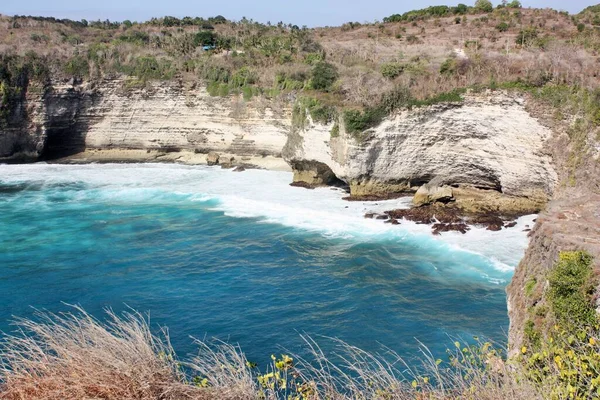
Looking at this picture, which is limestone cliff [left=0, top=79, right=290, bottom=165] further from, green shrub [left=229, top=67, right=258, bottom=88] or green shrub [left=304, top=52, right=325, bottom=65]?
green shrub [left=304, top=52, right=325, bottom=65]

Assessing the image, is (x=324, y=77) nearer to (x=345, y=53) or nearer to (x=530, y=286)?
(x=345, y=53)

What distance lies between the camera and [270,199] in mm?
39062

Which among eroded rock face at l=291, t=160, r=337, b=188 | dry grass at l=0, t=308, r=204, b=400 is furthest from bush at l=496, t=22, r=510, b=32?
dry grass at l=0, t=308, r=204, b=400

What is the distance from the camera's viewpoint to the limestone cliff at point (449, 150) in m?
32.8

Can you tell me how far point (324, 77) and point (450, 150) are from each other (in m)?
12.6

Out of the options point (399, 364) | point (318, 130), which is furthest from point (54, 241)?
point (399, 364)

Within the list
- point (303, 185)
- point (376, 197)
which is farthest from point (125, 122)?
point (376, 197)

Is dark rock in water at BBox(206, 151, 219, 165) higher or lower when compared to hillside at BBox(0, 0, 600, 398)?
lower

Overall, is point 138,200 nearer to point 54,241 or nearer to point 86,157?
point 54,241

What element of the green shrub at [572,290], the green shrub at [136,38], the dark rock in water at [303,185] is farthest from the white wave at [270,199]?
the green shrub at [136,38]

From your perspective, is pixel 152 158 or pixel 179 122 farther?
pixel 152 158

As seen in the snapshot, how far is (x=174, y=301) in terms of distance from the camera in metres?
23.2

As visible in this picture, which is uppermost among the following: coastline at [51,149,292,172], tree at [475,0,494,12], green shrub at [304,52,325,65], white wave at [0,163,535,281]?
tree at [475,0,494,12]

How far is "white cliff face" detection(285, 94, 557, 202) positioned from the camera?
32.8 metres
